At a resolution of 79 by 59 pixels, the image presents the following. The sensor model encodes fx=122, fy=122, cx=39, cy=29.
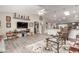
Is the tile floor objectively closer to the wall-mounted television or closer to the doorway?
the doorway

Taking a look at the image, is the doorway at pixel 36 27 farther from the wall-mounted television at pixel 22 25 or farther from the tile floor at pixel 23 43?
the wall-mounted television at pixel 22 25

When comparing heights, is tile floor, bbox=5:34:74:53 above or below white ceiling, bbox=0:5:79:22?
below

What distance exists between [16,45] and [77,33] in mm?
1266

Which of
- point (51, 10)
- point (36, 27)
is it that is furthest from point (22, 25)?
point (51, 10)

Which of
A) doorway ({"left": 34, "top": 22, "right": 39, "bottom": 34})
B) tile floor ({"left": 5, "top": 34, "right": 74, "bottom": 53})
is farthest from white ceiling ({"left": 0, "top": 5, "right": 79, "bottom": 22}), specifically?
tile floor ({"left": 5, "top": 34, "right": 74, "bottom": 53})

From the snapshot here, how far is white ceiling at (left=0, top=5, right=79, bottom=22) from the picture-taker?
8.09 ft

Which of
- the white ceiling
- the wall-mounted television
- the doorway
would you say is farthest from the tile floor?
the white ceiling

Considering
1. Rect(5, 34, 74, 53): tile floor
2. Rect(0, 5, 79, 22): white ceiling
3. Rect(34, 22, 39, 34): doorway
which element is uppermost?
Rect(0, 5, 79, 22): white ceiling

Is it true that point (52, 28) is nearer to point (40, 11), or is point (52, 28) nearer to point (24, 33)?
point (40, 11)

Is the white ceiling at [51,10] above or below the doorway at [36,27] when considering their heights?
above

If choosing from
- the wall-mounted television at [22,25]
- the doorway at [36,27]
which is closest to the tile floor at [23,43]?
the doorway at [36,27]

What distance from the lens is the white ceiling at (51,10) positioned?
246cm

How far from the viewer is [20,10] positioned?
8.13ft
